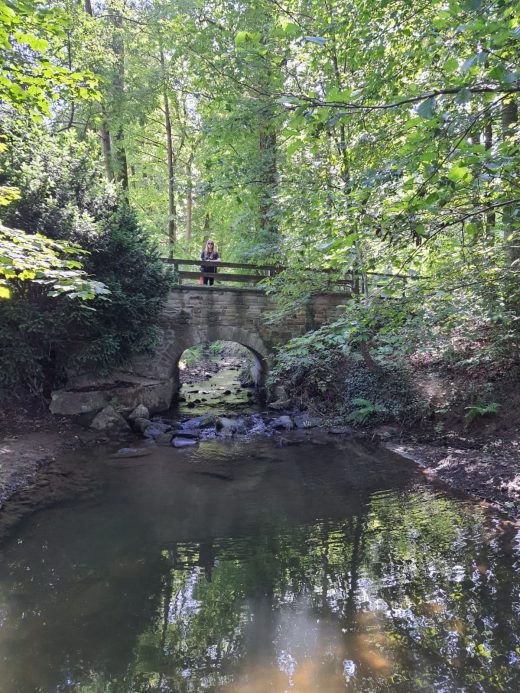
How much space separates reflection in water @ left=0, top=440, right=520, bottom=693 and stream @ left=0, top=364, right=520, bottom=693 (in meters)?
0.02

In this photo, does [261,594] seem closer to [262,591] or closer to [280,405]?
[262,591]

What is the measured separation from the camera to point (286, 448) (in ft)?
29.8

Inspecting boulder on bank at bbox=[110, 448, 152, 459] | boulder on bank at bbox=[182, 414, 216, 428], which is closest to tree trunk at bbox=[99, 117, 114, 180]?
boulder on bank at bbox=[182, 414, 216, 428]

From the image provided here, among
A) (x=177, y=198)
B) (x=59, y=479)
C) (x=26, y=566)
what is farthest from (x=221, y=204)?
(x=26, y=566)

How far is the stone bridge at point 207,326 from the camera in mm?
11648

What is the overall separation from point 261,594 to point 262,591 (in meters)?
0.05

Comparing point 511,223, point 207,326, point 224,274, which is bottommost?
point 207,326

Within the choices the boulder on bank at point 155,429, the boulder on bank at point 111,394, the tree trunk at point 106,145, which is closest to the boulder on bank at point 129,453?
the boulder on bank at point 155,429

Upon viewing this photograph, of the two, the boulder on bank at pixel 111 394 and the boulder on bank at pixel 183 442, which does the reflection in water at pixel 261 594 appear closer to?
the boulder on bank at pixel 183 442

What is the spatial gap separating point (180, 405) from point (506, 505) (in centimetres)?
939

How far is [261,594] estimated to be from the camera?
4.16m

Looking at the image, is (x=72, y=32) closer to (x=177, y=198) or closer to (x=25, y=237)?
(x=177, y=198)

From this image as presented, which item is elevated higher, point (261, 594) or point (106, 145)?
point (106, 145)

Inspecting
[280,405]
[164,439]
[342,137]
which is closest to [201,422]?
[164,439]
